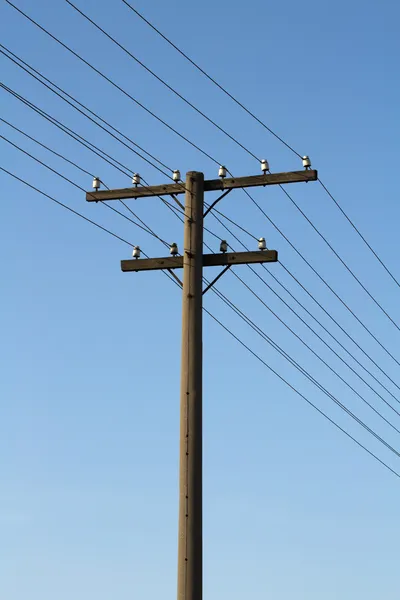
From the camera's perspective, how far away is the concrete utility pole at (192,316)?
14.8 meters

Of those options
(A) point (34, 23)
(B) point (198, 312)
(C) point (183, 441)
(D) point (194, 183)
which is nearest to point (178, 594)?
(C) point (183, 441)

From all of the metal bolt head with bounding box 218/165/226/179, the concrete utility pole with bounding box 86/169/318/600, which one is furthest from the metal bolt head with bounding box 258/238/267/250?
the metal bolt head with bounding box 218/165/226/179

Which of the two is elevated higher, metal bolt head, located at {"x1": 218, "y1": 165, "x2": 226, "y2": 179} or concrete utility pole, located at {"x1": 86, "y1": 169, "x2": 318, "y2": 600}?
metal bolt head, located at {"x1": 218, "y1": 165, "x2": 226, "y2": 179}

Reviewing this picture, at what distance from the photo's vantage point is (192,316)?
15.9 m

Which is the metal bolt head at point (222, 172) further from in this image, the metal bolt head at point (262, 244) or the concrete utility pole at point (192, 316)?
the metal bolt head at point (262, 244)

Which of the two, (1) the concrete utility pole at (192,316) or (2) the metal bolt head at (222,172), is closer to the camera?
(1) the concrete utility pole at (192,316)

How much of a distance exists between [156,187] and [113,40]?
232cm

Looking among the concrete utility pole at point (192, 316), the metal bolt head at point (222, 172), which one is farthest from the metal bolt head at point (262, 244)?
the metal bolt head at point (222, 172)

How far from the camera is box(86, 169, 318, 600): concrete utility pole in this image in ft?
48.4

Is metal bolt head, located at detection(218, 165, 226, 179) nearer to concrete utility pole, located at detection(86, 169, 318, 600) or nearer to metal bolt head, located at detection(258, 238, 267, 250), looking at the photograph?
concrete utility pole, located at detection(86, 169, 318, 600)

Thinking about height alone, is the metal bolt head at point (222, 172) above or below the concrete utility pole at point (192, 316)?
above

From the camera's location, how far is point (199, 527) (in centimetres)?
1484

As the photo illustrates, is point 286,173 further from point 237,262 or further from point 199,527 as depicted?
point 199,527

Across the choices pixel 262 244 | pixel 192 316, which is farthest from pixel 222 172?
pixel 192 316
